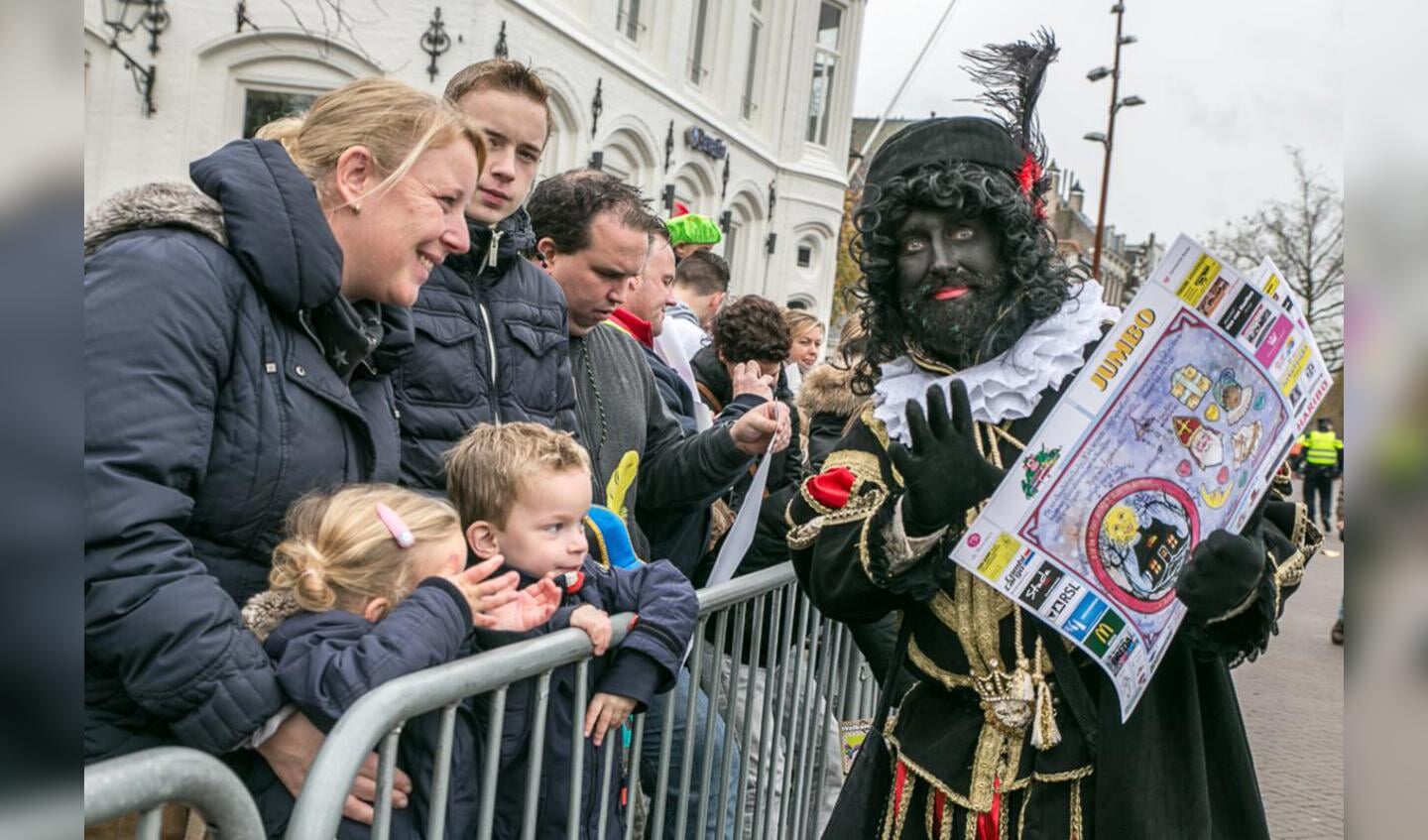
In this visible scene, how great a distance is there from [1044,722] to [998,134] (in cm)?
115

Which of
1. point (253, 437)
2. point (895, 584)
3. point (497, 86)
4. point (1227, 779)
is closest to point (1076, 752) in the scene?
point (1227, 779)

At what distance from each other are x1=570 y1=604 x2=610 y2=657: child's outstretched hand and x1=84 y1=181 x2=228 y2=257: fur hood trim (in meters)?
0.87

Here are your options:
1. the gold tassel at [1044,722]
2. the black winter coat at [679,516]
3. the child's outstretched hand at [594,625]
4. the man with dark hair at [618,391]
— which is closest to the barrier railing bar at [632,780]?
the child's outstretched hand at [594,625]

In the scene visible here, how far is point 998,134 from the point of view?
8.07ft

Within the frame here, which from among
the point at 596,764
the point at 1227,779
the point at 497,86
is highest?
the point at 497,86

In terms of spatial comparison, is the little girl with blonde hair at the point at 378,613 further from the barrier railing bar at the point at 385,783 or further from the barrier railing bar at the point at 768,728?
the barrier railing bar at the point at 768,728

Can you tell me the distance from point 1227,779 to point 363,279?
1.78 metres

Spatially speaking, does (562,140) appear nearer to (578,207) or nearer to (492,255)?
(578,207)

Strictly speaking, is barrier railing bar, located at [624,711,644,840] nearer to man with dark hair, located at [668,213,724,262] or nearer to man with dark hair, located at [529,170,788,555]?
man with dark hair, located at [529,170,788,555]

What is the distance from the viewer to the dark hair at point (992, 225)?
7.68ft

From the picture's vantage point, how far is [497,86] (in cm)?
311

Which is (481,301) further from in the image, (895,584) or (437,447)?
(895,584)

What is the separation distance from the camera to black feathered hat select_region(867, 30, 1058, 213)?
242 centimetres

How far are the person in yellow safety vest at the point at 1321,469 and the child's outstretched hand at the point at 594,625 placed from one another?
62.0 feet
